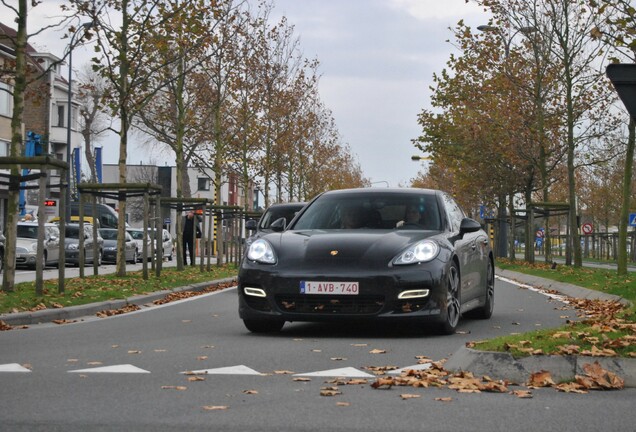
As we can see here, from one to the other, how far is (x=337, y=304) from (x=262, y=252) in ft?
3.02

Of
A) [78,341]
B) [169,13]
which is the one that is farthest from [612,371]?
[169,13]

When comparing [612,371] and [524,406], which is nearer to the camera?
[524,406]

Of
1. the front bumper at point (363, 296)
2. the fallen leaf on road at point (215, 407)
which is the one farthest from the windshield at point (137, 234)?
the fallen leaf on road at point (215, 407)

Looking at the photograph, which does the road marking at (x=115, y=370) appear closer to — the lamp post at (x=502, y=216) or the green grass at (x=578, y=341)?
the green grass at (x=578, y=341)

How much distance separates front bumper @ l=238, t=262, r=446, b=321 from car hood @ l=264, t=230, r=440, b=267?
0.13 metres

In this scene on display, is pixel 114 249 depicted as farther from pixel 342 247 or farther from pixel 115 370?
pixel 115 370

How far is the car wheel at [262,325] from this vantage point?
1152 centimetres

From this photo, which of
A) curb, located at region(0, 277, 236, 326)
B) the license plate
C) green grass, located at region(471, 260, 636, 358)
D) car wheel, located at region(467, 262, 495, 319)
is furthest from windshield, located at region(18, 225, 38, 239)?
green grass, located at region(471, 260, 636, 358)

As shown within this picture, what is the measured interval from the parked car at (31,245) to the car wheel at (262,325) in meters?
23.1

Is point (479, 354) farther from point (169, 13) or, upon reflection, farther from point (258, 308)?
point (169, 13)

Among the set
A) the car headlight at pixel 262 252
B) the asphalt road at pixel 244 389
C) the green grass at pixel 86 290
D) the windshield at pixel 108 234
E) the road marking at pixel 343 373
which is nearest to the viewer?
the asphalt road at pixel 244 389

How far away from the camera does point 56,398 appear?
695cm

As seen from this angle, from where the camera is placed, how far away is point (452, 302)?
1158cm

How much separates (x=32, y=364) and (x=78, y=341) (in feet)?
6.44
